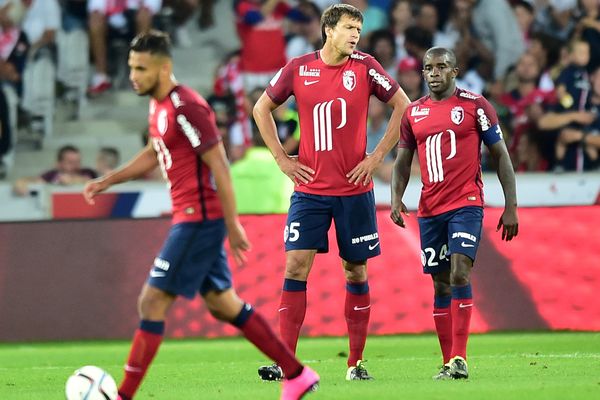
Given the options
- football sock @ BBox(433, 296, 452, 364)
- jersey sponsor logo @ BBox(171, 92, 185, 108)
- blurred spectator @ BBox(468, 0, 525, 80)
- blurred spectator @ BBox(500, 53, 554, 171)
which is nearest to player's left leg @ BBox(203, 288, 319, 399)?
jersey sponsor logo @ BBox(171, 92, 185, 108)

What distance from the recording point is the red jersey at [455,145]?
897 centimetres

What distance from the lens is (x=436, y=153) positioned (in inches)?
356

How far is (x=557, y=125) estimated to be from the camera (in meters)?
16.6

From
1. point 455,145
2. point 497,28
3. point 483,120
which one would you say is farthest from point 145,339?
point 497,28

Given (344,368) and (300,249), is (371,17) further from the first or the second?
(300,249)

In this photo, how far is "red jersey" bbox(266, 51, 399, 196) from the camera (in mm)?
8898

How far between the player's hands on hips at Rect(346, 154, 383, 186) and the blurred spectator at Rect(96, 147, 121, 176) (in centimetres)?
878

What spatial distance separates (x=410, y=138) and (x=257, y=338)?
2667mm

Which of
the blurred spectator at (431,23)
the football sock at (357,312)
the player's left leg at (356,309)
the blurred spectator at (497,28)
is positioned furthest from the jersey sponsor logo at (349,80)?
the blurred spectator at (497,28)

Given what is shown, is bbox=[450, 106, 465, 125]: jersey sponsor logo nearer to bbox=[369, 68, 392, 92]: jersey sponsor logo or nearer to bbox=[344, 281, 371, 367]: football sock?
bbox=[369, 68, 392, 92]: jersey sponsor logo

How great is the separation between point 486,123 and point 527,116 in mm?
8071

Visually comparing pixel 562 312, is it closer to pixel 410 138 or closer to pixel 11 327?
→ pixel 410 138

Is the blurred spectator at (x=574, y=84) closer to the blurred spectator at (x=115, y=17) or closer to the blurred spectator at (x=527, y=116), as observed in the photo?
the blurred spectator at (x=527, y=116)

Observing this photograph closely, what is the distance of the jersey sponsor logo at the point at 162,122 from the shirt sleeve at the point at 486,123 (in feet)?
9.05
